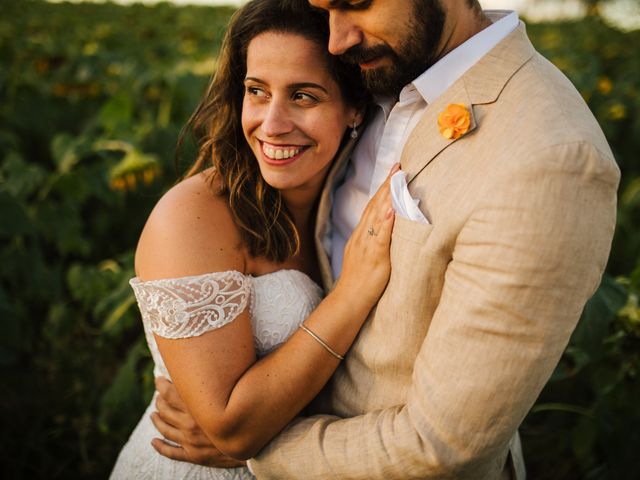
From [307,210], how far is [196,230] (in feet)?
1.88

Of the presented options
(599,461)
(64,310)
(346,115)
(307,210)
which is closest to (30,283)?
(64,310)

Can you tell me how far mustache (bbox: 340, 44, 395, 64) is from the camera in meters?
1.75

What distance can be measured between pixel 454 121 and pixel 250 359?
2.96ft

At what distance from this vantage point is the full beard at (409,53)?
5.56 ft

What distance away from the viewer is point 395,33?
1.71 m

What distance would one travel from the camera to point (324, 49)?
198 centimetres

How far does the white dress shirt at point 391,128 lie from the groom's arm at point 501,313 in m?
0.47

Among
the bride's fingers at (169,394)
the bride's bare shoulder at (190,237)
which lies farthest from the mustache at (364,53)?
the bride's fingers at (169,394)

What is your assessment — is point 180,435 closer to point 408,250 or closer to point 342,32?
point 408,250

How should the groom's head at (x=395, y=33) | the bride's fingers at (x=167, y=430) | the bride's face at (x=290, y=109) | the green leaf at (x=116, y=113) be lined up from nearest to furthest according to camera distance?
the groom's head at (x=395, y=33) → the bride's face at (x=290, y=109) → the bride's fingers at (x=167, y=430) → the green leaf at (x=116, y=113)

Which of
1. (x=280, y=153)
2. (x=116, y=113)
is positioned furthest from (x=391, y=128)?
(x=116, y=113)

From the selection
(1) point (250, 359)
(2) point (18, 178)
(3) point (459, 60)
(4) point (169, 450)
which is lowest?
(4) point (169, 450)

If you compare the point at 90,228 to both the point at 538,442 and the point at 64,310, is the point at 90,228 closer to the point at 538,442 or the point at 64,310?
the point at 64,310

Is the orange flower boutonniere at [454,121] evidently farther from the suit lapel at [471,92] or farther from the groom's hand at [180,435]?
the groom's hand at [180,435]
